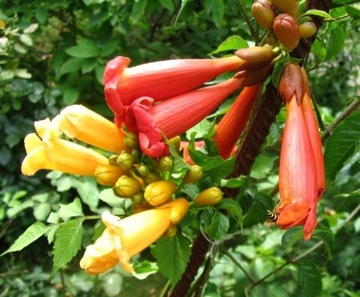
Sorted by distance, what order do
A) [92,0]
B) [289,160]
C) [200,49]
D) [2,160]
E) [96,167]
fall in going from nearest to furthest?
1. [289,160]
2. [96,167]
3. [92,0]
4. [2,160]
5. [200,49]

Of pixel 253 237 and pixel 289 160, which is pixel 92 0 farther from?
pixel 289 160

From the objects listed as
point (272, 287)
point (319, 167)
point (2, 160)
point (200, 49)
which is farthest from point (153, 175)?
point (200, 49)

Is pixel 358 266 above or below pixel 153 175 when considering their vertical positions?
below

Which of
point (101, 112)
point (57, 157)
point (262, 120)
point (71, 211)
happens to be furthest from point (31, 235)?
point (101, 112)

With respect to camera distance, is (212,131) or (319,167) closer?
(319,167)

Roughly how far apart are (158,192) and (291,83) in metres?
0.23

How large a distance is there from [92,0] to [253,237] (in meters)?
1.07

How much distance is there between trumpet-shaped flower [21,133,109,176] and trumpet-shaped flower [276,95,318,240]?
10.3 inches

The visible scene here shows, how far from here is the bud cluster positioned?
0.75 meters

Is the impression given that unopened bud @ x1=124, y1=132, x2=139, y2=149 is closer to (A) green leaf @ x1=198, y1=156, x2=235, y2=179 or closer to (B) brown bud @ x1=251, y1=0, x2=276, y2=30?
(A) green leaf @ x1=198, y1=156, x2=235, y2=179

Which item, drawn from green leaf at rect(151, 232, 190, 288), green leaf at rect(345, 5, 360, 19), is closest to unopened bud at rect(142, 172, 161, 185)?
green leaf at rect(151, 232, 190, 288)

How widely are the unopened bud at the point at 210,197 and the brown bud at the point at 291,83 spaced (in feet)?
0.52

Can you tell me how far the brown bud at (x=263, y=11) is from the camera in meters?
0.77

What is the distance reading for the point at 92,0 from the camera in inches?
85.8
